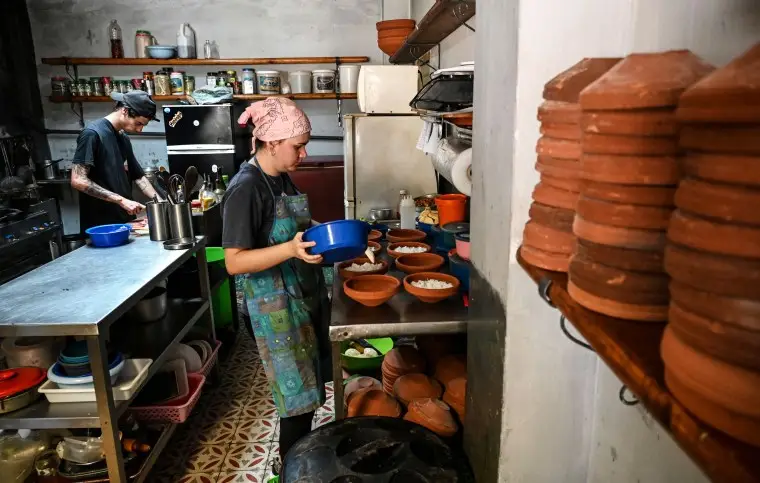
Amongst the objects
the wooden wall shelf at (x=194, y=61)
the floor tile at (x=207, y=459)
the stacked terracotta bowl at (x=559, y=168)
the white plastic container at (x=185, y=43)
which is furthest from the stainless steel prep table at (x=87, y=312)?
the white plastic container at (x=185, y=43)

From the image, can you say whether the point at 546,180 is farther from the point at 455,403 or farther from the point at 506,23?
the point at 455,403

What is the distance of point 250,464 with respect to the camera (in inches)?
108

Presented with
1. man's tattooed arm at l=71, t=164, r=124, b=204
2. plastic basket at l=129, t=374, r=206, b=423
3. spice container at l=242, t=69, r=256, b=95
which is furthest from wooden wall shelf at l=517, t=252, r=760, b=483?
spice container at l=242, t=69, r=256, b=95

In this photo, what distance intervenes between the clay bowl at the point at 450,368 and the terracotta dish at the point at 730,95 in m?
1.82

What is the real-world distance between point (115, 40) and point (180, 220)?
3.84 m

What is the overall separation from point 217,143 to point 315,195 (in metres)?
1.10

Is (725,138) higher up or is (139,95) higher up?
(139,95)

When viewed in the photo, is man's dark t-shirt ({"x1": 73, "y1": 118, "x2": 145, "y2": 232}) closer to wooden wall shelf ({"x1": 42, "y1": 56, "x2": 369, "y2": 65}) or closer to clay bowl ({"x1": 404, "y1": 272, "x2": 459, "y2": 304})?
wooden wall shelf ({"x1": 42, "y1": 56, "x2": 369, "y2": 65})

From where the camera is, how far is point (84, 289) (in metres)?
2.38

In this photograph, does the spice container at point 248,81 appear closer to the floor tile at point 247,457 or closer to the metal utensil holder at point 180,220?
the metal utensil holder at point 180,220

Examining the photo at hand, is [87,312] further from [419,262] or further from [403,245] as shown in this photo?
[403,245]

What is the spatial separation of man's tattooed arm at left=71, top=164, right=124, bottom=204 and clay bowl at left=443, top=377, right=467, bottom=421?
301cm

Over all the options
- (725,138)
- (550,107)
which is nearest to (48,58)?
(550,107)

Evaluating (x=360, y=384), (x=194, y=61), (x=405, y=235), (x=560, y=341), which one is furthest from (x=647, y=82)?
(x=194, y=61)
